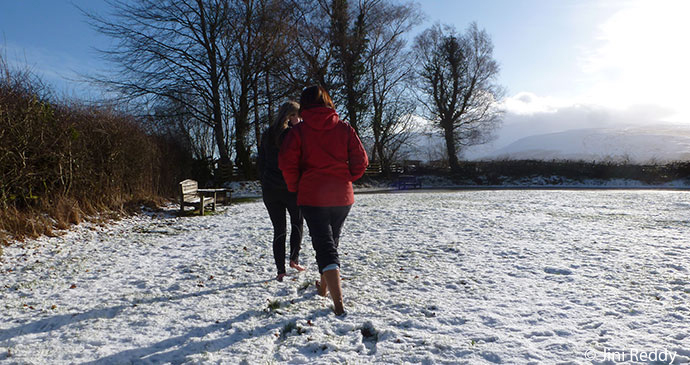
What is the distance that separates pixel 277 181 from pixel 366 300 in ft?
4.81

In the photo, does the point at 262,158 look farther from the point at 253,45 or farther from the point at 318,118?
the point at 253,45

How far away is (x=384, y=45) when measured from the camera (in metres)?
27.4

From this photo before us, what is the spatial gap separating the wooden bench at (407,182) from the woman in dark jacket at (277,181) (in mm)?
19243

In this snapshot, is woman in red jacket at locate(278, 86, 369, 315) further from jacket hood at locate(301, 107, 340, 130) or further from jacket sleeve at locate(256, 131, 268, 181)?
jacket sleeve at locate(256, 131, 268, 181)

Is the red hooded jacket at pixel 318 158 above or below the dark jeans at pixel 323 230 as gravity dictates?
above

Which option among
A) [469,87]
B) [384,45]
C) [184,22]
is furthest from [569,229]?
[469,87]

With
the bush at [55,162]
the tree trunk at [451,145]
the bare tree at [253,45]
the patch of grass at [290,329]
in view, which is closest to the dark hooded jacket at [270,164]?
the patch of grass at [290,329]

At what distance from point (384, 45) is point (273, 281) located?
2560cm

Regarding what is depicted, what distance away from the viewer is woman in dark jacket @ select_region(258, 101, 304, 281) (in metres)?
3.79

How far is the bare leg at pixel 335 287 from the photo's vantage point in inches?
125

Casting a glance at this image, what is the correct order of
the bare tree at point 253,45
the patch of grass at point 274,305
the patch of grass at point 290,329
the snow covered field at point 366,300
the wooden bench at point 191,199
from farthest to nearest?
the bare tree at point 253,45
the wooden bench at point 191,199
the patch of grass at point 274,305
the patch of grass at point 290,329
the snow covered field at point 366,300

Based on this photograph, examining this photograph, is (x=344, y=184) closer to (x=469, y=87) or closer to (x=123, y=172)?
(x=123, y=172)

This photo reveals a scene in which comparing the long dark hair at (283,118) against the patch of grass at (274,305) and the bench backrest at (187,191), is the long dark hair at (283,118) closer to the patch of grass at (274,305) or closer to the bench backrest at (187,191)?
the patch of grass at (274,305)

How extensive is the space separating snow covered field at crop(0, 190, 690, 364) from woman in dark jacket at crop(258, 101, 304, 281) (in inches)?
24.0
